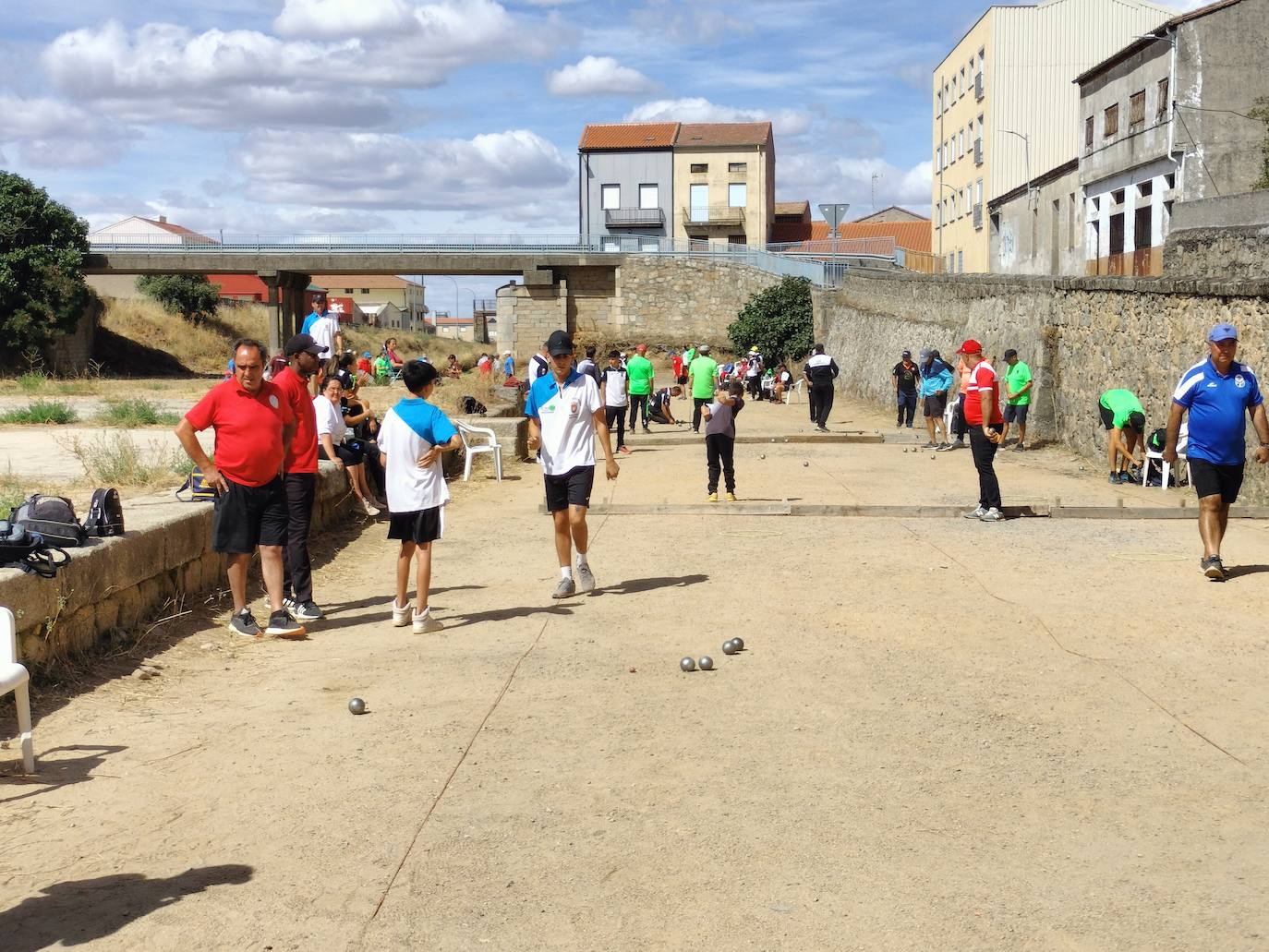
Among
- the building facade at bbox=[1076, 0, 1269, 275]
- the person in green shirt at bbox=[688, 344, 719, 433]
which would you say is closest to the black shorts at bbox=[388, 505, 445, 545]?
the person in green shirt at bbox=[688, 344, 719, 433]

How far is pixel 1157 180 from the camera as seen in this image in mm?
37688

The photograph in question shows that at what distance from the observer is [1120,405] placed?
1595 centimetres

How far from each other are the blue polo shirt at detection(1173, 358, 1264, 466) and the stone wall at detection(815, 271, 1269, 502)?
13.8 feet

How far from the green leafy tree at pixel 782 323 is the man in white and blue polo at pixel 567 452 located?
3730 centimetres

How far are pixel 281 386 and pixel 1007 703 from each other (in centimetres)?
481

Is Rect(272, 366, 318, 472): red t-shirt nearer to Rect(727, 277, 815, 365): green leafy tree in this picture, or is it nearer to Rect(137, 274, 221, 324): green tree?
Rect(727, 277, 815, 365): green leafy tree

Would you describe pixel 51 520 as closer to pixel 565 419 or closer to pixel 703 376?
pixel 565 419

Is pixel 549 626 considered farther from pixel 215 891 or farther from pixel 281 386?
pixel 215 891

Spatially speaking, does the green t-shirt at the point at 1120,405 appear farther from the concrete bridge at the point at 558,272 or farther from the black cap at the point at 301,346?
the concrete bridge at the point at 558,272

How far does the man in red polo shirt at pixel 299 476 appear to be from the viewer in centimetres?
842

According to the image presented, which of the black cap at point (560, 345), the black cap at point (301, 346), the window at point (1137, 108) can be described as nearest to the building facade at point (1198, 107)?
the window at point (1137, 108)

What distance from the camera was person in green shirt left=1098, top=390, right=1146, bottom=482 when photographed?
15.9 meters

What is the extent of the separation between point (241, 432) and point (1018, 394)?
592 inches

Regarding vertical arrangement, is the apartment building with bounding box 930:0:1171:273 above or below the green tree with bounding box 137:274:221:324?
above
